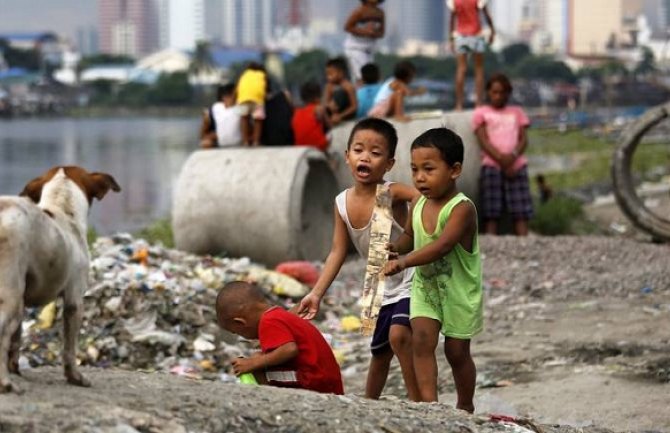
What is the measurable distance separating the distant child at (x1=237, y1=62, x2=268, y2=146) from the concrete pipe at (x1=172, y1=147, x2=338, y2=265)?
19.0 inches

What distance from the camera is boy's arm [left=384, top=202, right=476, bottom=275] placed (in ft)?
20.0

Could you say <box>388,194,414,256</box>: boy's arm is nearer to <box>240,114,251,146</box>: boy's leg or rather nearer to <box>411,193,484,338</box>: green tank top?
<box>411,193,484,338</box>: green tank top

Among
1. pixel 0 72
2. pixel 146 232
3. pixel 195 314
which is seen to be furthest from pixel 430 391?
pixel 0 72

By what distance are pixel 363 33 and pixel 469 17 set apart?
1088 millimetres

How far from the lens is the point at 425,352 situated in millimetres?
6281

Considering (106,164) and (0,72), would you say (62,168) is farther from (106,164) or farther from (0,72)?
(0,72)

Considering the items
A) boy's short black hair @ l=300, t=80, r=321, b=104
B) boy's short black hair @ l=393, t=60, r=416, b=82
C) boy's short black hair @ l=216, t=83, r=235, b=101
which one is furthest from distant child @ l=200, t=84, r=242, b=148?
boy's short black hair @ l=393, t=60, r=416, b=82

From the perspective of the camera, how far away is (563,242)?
1329 centimetres

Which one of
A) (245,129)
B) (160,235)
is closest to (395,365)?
(245,129)

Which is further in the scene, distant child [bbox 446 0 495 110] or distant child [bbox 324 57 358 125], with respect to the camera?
distant child [bbox 446 0 495 110]

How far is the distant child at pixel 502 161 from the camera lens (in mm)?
13969

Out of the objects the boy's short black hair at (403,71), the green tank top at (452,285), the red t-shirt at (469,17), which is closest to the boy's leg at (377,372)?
the green tank top at (452,285)

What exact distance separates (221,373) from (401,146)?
184 inches

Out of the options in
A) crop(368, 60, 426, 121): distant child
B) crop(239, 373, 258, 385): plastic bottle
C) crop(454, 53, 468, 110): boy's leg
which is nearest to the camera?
crop(239, 373, 258, 385): plastic bottle
